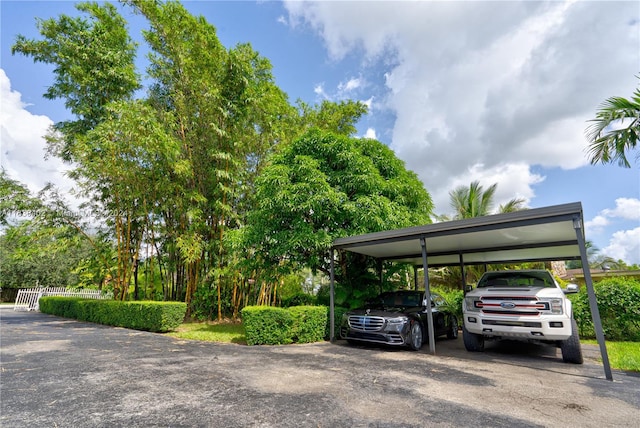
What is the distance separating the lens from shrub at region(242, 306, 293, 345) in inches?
273

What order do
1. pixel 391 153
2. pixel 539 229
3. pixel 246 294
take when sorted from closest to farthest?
pixel 539 229 < pixel 391 153 < pixel 246 294

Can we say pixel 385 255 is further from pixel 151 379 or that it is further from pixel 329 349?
pixel 151 379

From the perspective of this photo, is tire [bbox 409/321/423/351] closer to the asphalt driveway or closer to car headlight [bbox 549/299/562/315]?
the asphalt driveway

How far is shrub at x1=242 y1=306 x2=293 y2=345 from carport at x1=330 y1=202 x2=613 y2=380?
127cm

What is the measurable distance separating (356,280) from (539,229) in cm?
A: 517

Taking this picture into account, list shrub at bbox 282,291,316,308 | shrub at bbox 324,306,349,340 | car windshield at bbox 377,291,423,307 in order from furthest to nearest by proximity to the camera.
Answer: shrub at bbox 282,291,316,308 → shrub at bbox 324,306,349,340 → car windshield at bbox 377,291,423,307

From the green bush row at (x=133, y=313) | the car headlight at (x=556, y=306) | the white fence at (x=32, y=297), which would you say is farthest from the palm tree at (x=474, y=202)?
the white fence at (x=32, y=297)

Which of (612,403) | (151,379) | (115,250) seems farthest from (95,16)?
(612,403)

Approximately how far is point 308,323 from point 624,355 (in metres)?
6.52

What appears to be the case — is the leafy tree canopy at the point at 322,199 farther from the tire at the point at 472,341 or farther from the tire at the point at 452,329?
the tire at the point at 472,341

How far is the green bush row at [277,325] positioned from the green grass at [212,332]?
26.6 inches

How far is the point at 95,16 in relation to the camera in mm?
10930

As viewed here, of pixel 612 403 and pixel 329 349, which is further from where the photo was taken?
pixel 329 349

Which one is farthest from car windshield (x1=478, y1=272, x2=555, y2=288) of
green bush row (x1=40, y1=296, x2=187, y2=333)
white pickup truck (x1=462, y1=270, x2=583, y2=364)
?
green bush row (x1=40, y1=296, x2=187, y2=333)
